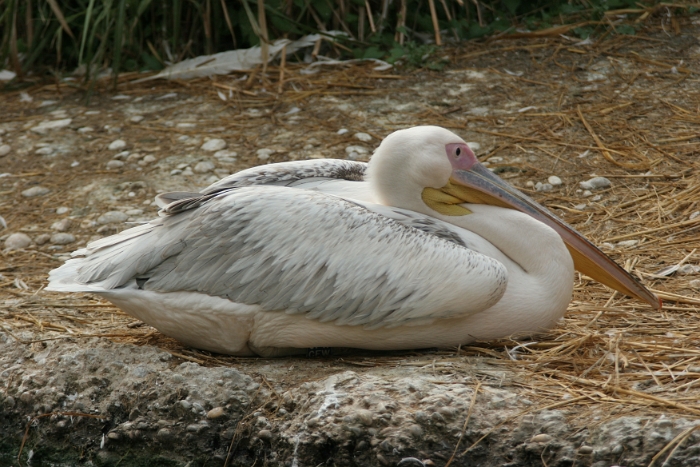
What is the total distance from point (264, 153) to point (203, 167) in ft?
1.20

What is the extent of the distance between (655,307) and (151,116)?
353 cm

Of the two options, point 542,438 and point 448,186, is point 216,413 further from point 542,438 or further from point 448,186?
point 448,186

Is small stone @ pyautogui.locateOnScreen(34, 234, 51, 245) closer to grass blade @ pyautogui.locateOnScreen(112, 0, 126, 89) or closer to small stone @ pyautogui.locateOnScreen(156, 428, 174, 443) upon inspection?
grass blade @ pyautogui.locateOnScreen(112, 0, 126, 89)

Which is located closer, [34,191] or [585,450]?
[585,450]

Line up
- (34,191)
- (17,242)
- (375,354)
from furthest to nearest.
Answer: (34,191) < (17,242) < (375,354)

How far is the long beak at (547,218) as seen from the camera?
3.60 meters

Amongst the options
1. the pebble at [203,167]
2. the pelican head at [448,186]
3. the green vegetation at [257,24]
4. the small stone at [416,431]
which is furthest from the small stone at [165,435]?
the green vegetation at [257,24]

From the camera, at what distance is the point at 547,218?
3.66 meters

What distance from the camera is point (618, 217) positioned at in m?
4.62

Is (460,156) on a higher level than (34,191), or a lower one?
higher

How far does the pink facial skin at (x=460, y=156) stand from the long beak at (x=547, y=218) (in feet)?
→ 0.06

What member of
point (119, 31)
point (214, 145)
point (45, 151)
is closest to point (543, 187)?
point (214, 145)

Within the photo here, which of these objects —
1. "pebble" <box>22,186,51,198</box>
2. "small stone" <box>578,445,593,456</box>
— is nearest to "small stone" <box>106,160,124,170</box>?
"pebble" <box>22,186,51,198</box>

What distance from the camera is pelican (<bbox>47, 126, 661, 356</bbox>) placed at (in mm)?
3232
